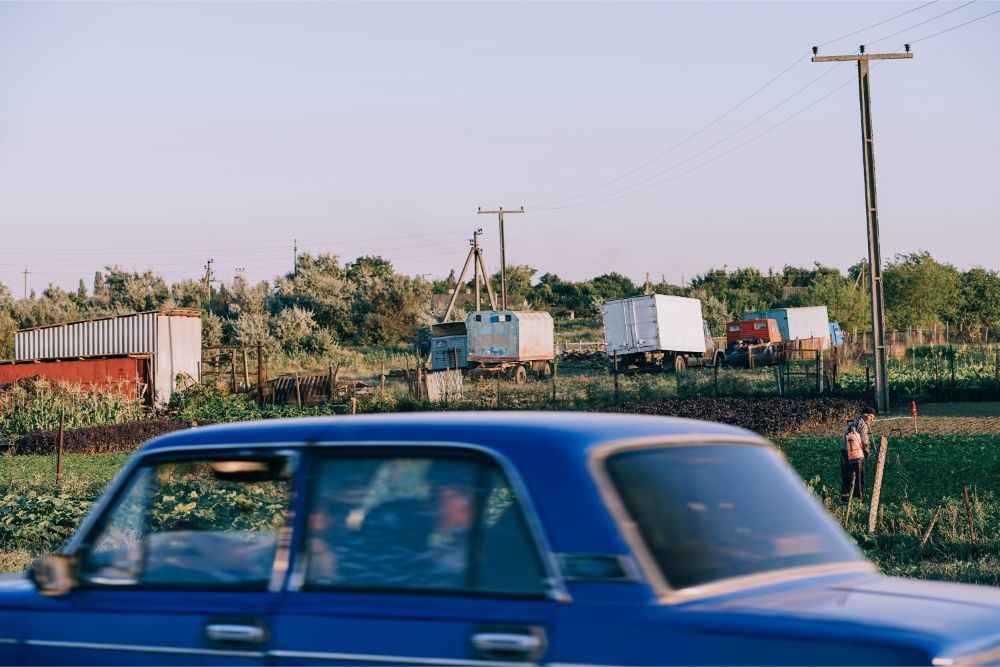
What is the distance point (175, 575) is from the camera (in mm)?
4473

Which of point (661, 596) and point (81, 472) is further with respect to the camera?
point (81, 472)

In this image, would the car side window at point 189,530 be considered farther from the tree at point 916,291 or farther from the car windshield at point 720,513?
the tree at point 916,291

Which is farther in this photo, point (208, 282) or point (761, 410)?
point (208, 282)

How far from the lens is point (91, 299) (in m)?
91.4

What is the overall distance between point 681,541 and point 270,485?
64.9 inches

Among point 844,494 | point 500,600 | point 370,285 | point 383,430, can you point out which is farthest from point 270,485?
point 370,285

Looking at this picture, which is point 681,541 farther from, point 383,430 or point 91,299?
point 91,299

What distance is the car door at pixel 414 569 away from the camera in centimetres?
359

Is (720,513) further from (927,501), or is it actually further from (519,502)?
(927,501)

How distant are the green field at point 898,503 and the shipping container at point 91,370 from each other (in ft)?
48.5

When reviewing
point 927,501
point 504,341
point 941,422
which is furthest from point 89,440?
point 504,341

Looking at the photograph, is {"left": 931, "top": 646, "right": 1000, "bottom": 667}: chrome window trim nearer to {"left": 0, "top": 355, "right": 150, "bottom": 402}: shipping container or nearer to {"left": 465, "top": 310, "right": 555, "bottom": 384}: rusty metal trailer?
{"left": 0, "top": 355, "right": 150, "bottom": 402}: shipping container

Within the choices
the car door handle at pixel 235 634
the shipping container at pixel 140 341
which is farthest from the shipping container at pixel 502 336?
the car door handle at pixel 235 634

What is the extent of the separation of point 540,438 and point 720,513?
0.59 meters
